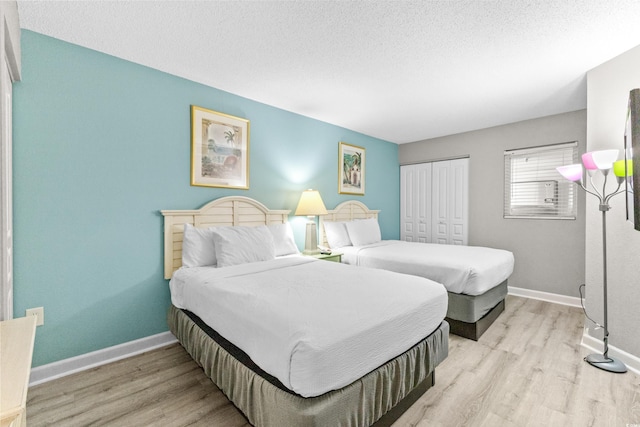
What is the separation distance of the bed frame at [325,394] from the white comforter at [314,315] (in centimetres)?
6

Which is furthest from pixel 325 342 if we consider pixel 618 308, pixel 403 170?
pixel 403 170

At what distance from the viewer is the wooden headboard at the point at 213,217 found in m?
2.69

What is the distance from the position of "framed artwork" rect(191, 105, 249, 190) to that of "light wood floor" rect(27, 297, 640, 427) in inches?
65.5

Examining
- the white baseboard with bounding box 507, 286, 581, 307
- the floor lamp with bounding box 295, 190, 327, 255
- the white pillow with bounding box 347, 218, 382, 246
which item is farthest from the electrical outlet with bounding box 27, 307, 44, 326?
the white baseboard with bounding box 507, 286, 581, 307

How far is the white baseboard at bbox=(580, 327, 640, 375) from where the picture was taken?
2203mm

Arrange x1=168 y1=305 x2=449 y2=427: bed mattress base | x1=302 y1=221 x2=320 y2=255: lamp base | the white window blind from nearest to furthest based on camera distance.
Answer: x1=168 y1=305 x2=449 y2=427: bed mattress base → x1=302 y1=221 x2=320 y2=255: lamp base → the white window blind

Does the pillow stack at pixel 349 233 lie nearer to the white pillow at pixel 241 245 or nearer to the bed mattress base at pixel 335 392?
the white pillow at pixel 241 245

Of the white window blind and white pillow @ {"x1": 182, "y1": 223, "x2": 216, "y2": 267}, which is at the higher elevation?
the white window blind

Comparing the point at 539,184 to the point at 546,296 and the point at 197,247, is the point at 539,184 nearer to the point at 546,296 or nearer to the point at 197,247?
the point at 546,296

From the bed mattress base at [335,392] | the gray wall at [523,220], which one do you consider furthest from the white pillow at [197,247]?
the gray wall at [523,220]

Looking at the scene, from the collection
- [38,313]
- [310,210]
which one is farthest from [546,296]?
[38,313]

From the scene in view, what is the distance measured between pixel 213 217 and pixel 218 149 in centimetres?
72

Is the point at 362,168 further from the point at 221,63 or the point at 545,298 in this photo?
the point at 545,298

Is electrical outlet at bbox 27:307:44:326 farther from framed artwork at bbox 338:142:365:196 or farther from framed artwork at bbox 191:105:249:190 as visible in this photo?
framed artwork at bbox 338:142:365:196
